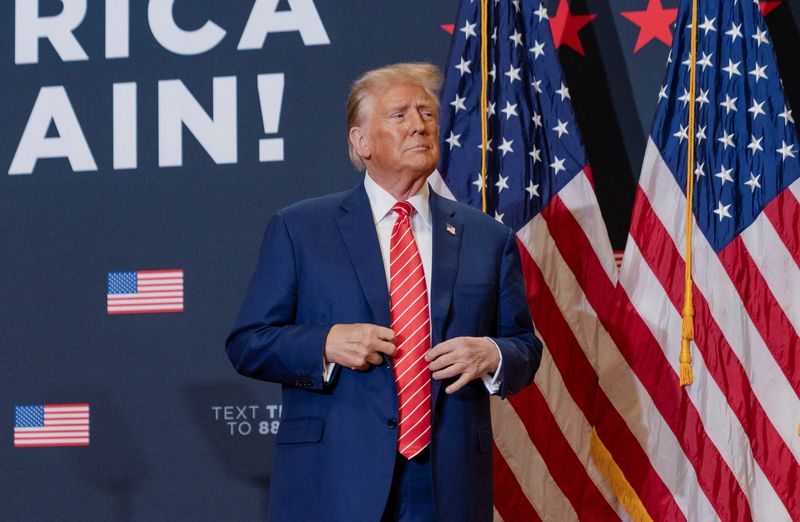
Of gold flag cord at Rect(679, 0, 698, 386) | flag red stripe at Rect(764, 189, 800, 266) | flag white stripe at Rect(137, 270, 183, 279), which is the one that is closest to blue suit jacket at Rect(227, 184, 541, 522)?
gold flag cord at Rect(679, 0, 698, 386)

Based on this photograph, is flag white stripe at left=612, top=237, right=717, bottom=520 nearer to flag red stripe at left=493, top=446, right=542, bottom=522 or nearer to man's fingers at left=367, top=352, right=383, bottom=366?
flag red stripe at left=493, top=446, right=542, bottom=522

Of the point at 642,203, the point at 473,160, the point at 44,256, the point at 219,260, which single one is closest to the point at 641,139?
the point at 642,203

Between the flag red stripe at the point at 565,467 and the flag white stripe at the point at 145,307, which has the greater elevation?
the flag white stripe at the point at 145,307

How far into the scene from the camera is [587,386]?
3377 millimetres

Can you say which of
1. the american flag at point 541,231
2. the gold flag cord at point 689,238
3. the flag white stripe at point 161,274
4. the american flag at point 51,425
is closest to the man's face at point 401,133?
the american flag at point 541,231

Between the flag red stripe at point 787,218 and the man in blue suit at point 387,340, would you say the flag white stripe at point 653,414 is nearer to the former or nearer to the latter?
the flag red stripe at point 787,218

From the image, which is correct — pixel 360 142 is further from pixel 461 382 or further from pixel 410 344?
pixel 461 382

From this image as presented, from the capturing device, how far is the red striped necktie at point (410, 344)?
6.99 ft

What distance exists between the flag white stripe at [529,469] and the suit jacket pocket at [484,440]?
1.11m

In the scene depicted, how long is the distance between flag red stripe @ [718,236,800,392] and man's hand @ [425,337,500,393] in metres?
1.43

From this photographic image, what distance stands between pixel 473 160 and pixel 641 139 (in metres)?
0.68

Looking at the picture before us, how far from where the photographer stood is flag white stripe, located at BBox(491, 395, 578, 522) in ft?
10.9

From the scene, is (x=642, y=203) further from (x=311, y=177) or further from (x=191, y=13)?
(x=191, y=13)

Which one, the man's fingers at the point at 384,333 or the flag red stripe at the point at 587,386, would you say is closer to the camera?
the man's fingers at the point at 384,333
